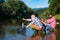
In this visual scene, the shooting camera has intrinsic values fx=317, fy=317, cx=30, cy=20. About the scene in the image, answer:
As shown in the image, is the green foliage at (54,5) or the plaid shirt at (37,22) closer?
the plaid shirt at (37,22)

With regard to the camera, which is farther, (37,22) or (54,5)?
(54,5)

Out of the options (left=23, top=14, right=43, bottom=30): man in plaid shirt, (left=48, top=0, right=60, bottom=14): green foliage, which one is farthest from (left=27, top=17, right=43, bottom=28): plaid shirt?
(left=48, top=0, right=60, bottom=14): green foliage

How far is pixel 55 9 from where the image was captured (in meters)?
70.4

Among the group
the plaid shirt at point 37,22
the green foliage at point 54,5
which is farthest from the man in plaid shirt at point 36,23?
the green foliage at point 54,5

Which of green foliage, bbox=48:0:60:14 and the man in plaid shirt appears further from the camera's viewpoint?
green foliage, bbox=48:0:60:14

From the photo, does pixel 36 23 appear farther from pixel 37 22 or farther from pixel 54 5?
pixel 54 5

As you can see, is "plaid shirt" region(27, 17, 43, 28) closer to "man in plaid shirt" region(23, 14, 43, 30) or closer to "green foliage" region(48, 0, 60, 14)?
"man in plaid shirt" region(23, 14, 43, 30)

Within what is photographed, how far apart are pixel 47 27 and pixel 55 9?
160ft

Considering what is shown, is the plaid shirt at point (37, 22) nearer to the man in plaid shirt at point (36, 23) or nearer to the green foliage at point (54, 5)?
the man in plaid shirt at point (36, 23)

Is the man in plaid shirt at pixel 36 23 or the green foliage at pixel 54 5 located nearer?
the man in plaid shirt at pixel 36 23

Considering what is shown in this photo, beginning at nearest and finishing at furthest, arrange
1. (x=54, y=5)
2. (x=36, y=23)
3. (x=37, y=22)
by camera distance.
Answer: (x=37, y=22) → (x=36, y=23) → (x=54, y=5)

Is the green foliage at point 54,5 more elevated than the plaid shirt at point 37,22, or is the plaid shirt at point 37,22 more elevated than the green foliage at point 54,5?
the plaid shirt at point 37,22

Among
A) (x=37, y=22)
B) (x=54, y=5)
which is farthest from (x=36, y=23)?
(x=54, y=5)

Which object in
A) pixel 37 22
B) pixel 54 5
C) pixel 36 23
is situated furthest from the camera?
pixel 54 5
